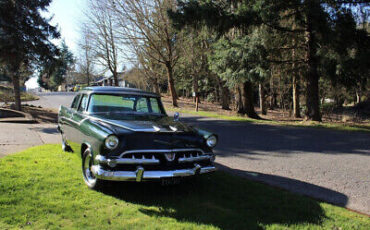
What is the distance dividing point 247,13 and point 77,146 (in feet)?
32.7

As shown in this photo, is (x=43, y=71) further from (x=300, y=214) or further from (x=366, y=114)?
(x=366, y=114)

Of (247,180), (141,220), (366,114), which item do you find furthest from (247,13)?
(366,114)

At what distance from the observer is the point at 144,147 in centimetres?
409

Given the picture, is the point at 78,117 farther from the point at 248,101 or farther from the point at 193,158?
the point at 248,101

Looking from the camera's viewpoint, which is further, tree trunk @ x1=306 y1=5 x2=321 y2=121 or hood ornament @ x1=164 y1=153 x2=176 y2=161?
tree trunk @ x1=306 y1=5 x2=321 y2=121

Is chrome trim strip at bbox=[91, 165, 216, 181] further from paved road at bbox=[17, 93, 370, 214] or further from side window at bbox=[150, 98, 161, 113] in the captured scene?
paved road at bbox=[17, 93, 370, 214]

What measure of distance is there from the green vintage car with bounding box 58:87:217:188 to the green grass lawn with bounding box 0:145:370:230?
0.41 meters

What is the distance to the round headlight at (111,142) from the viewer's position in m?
4.04

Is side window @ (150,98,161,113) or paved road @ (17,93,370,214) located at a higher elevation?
side window @ (150,98,161,113)

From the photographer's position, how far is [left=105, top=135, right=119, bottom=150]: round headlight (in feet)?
13.2

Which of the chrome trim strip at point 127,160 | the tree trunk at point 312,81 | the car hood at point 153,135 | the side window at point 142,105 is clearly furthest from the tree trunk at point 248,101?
the chrome trim strip at point 127,160

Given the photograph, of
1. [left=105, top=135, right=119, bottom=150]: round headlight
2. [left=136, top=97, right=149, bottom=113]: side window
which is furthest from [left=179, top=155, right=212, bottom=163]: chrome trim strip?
[left=136, top=97, right=149, bottom=113]: side window

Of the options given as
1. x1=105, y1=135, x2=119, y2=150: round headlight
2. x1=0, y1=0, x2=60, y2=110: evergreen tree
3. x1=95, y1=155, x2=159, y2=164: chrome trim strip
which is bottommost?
x1=95, y1=155, x2=159, y2=164: chrome trim strip

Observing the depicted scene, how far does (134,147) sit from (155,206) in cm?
91
